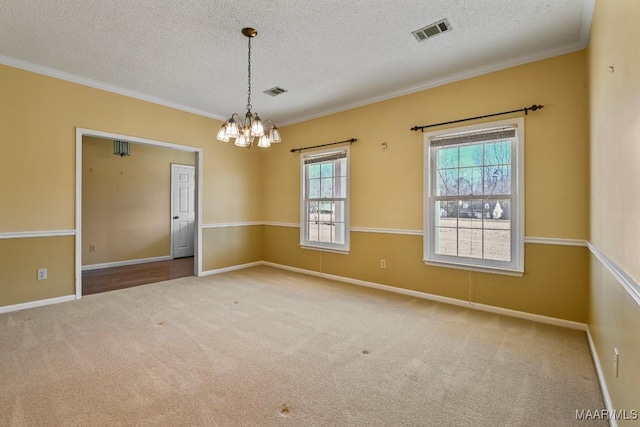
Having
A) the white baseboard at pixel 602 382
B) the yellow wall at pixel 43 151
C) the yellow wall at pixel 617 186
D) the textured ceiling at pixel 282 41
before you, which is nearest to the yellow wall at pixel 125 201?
the yellow wall at pixel 43 151

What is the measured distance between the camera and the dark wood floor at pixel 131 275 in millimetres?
4457

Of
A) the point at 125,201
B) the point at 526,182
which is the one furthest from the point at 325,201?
the point at 125,201

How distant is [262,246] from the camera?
6066 mm

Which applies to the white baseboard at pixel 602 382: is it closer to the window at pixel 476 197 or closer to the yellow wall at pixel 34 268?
the window at pixel 476 197

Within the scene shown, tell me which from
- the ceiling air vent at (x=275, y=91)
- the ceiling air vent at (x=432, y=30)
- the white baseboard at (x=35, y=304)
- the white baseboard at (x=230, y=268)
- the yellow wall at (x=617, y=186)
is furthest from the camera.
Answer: the white baseboard at (x=230, y=268)

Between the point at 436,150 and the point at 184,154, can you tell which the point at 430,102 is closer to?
the point at 436,150

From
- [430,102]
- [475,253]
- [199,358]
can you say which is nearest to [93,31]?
[199,358]

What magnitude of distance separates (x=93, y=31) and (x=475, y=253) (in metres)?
4.55

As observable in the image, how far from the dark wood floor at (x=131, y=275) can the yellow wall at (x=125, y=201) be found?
44cm

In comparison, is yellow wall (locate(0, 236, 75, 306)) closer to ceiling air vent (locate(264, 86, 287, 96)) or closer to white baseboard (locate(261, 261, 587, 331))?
ceiling air vent (locate(264, 86, 287, 96))

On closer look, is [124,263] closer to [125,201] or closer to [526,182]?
[125,201]

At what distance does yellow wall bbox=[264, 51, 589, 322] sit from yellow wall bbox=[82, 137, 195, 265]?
10.9ft

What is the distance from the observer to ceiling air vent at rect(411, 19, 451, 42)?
2.60m

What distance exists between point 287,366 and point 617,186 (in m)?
2.38
